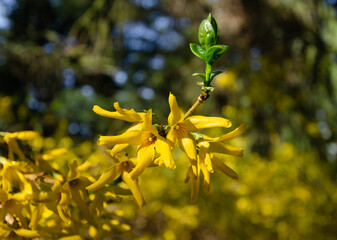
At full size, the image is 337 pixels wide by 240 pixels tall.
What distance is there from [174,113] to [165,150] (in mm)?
75

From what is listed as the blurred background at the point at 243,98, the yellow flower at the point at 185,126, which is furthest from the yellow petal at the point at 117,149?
the blurred background at the point at 243,98

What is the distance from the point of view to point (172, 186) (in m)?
3.35

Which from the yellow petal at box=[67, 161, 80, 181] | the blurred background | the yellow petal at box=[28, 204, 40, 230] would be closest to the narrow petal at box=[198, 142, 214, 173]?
the yellow petal at box=[67, 161, 80, 181]

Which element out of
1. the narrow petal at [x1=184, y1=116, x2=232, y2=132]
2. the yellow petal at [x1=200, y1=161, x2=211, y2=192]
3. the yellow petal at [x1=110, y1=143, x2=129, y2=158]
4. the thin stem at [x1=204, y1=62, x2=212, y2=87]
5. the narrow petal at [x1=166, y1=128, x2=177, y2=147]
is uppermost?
the thin stem at [x1=204, y1=62, x2=212, y2=87]

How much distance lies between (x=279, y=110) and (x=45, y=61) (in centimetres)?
301

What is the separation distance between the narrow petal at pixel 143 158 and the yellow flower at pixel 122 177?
0.19 feet

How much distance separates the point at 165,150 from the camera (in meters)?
0.59

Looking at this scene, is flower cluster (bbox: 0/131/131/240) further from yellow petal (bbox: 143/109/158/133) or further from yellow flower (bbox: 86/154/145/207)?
yellow petal (bbox: 143/109/158/133)

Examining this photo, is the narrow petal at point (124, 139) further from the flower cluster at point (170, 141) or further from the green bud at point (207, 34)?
the green bud at point (207, 34)

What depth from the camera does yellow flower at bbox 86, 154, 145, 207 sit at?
0.68 metres

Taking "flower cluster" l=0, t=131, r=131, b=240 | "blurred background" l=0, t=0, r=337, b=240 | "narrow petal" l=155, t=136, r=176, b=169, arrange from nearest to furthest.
A: "narrow petal" l=155, t=136, r=176, b=169 → "flower cluster" l=0, t=131, r=131, b=240 → "blurred background" l=0, t=0, r=337, b=240

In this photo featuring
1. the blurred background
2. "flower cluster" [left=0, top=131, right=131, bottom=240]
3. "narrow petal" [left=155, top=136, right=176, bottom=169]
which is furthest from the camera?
the blurred background

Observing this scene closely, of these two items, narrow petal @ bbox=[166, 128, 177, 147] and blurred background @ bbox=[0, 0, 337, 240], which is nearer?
narrow petal @ bbox=[166, 128, 177, 147]

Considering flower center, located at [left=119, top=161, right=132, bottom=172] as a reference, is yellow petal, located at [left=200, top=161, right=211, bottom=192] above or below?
above
